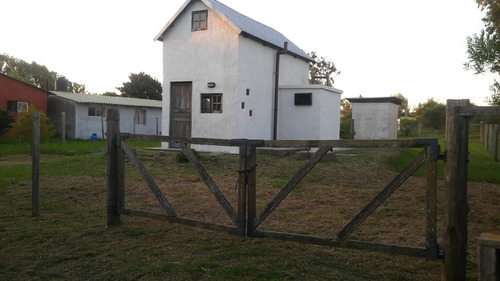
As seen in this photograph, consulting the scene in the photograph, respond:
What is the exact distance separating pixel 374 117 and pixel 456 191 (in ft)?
70.5

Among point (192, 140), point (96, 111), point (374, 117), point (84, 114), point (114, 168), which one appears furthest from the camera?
point (96, 111)

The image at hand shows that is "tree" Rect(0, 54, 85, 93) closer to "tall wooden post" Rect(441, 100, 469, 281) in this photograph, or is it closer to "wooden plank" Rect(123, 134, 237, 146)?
"wooden plank" Rect(123, 134, 237, 146)

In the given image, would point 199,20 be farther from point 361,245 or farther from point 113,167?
point 361,245

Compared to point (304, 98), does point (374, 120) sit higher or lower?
lower

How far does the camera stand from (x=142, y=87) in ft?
164

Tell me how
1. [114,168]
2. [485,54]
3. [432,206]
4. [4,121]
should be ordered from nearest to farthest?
[432,206], [114,168], [485,54], [4,121]

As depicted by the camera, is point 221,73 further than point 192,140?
Yes

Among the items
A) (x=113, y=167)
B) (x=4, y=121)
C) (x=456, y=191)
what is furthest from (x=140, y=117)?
(x=456, y=191)

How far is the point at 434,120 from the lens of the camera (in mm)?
40062

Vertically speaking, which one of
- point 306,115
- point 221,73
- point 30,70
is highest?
point 30,70

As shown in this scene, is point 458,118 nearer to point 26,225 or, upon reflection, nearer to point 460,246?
point 460,246

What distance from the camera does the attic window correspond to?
15781mm

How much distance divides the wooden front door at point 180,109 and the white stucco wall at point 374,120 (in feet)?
40.5

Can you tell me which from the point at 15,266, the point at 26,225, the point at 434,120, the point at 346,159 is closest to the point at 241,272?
the point at 15,266
